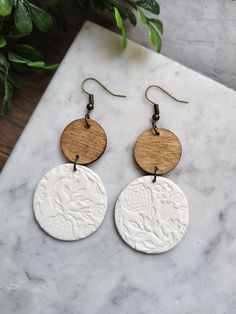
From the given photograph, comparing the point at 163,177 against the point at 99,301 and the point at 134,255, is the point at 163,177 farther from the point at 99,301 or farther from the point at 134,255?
the point at 99,301

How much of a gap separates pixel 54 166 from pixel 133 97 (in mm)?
277

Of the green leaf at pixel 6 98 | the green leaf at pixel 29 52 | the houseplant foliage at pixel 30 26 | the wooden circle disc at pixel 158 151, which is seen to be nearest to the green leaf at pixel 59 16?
the houseplant foliage at pixel 30 26

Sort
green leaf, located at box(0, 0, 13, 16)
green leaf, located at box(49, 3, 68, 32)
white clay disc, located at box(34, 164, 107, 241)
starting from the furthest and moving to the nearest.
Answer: green leaf, located at box(49, 3, 68, 32)
white clay disc, located at box(34, 164, 107, 241)
green leaf, located at box(0, 0, 13, 16)

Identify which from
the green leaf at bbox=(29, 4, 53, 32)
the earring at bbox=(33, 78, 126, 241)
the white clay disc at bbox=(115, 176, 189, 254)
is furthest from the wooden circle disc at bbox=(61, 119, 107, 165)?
the green leaf at bbox=(29, 4, 53, 32)

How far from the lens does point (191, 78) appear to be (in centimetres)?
127

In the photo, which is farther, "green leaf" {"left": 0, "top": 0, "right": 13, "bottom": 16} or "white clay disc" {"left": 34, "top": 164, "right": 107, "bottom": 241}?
"white clay disc" {"left": 34, "top": 164, "right": 107, "bottom": 241}

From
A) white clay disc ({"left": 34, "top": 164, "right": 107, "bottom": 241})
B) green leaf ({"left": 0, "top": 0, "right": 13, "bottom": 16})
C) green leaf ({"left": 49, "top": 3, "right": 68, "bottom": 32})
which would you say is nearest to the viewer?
green leaf ({"left": 0, "top": 0, "right": 13, "bottom": 16})

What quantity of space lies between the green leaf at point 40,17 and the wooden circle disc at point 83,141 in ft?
0.84

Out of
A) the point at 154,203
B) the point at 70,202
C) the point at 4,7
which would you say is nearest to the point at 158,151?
the point at 154,203

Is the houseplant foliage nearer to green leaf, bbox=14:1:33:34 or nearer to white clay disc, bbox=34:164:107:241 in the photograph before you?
green leaf, bbox=14:1:33:34

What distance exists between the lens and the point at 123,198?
1.18 meters

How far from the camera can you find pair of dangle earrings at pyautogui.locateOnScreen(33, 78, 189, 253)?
1159 mm

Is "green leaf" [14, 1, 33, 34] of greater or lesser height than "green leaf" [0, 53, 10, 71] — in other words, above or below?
above

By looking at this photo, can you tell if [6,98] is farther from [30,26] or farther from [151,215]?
[151,215]
